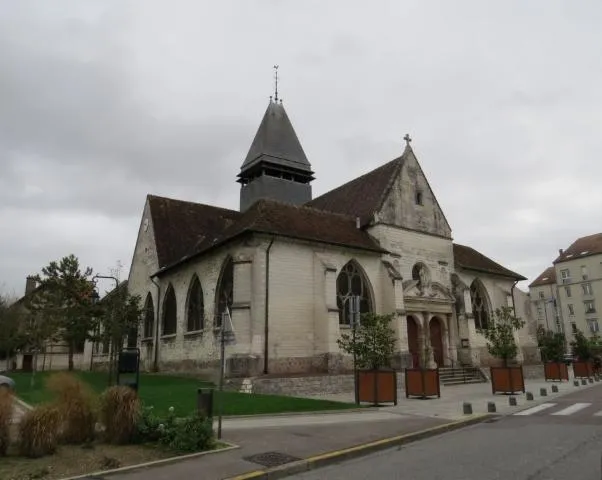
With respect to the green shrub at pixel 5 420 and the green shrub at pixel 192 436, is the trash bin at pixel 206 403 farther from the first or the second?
the green shrub at pixel 5 420

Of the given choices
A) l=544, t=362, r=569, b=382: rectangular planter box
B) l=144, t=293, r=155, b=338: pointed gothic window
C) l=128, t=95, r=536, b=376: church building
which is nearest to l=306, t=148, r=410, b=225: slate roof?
l=128, t=95, r=536, b=376: church building

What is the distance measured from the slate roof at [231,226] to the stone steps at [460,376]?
21.7 feet

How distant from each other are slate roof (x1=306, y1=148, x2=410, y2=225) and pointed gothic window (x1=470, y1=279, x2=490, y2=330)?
8.54m

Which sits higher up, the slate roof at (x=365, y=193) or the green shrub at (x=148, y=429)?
the slate roof at (x=365, y=193)

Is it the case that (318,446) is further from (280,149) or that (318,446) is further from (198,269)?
(280,149)

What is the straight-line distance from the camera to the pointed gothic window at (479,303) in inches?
1137

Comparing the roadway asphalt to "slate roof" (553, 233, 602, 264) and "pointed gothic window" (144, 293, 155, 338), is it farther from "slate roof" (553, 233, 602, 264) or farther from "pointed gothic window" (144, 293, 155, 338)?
"slate roof" (553, 233, 602, 264)

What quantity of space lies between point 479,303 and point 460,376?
685 cm

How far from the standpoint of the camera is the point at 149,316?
93.7ft

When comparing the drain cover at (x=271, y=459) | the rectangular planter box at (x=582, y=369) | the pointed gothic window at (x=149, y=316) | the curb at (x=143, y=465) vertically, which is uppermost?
the pointed gothic window at (x=149, y=316)

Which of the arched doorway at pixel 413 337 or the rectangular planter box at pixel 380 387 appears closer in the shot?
the rectangular planter box at pixel 380 387

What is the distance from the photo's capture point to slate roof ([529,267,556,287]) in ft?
235

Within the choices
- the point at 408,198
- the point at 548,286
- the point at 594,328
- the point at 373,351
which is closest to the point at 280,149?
the point at 408,198

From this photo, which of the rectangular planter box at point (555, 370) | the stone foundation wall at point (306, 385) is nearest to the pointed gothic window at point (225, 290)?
the stone foundation wall at point (306, 385)
